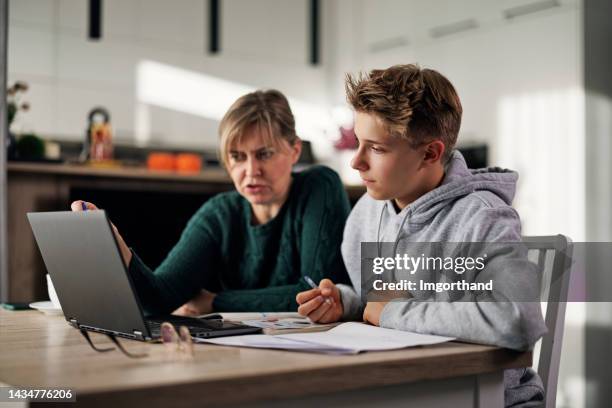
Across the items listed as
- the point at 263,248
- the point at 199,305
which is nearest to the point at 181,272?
the point at 199,305

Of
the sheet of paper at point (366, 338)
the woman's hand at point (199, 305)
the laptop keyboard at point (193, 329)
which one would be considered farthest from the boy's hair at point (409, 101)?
the woman's hand at point (199, 305)

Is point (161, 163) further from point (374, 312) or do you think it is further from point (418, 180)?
point (374, 312)

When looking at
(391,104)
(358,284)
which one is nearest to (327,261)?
(358,284)

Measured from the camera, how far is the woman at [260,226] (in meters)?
1.80

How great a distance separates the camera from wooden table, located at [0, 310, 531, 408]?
2.57ft

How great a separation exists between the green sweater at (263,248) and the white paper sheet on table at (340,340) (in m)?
0.62

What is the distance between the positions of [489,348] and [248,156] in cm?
99

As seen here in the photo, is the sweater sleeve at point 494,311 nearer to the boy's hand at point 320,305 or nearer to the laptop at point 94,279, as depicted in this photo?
the boy's hand at point 320,305

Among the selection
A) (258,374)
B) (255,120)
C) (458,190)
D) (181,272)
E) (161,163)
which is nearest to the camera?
(258,374)

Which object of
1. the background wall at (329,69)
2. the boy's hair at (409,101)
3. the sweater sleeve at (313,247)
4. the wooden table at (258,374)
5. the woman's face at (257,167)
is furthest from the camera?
the background wall at (329,69)

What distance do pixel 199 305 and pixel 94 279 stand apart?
2.38 ft

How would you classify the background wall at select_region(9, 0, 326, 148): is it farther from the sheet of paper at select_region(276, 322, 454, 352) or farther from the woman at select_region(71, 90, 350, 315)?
the sheet of paper at select_region(276, 322, 454, 352)

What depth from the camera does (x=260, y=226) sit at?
6.36 feet

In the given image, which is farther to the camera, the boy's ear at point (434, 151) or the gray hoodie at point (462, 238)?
the boy's ear at point (434, 151)
